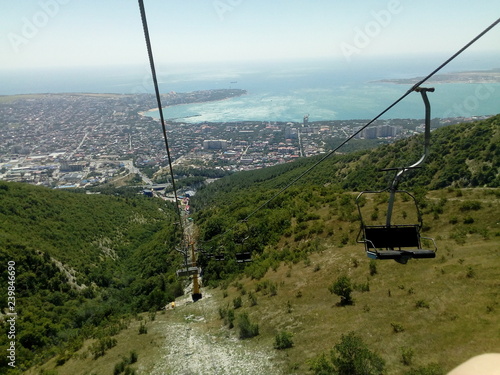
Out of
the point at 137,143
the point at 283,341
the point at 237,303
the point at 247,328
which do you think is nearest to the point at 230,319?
the point at 247,328

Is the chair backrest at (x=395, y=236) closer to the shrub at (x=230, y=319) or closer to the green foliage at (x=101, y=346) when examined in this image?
the shrub at (x=230, y=319)

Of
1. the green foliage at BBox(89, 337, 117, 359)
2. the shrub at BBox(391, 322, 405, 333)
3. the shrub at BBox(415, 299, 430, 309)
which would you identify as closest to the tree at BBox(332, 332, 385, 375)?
the shrub at BBox(391, 322, 405, 333)

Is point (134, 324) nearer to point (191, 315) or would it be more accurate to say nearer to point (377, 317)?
point (191, 315)

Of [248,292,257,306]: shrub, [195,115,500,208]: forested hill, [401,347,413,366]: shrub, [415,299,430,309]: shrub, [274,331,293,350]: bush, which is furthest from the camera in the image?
[195,115,500,208]: forested hill

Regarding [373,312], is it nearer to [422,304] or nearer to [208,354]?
[422,304]

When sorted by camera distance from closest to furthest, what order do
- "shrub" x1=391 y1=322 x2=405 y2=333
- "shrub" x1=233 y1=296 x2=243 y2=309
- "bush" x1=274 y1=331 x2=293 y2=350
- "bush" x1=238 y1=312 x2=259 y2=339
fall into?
1. "shrub" x1=391 y1=322 x2=405 y2=333
2. "bush" x1=274 y1=331 x2=293 y2=350
3. "bush" x1=238 y1=312 x2=259 y2=339
4. "shrub" x1=233 y1=296 x2=243 y2=309

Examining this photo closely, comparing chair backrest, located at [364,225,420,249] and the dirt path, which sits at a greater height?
chair backrest, located at [364,225,420,249]

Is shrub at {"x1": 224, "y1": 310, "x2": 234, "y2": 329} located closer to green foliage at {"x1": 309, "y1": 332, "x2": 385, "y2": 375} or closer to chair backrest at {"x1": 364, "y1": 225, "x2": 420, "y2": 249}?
green foliage at {"x1": 309, "y1": 332, "x2": 385, "y2": 375}
